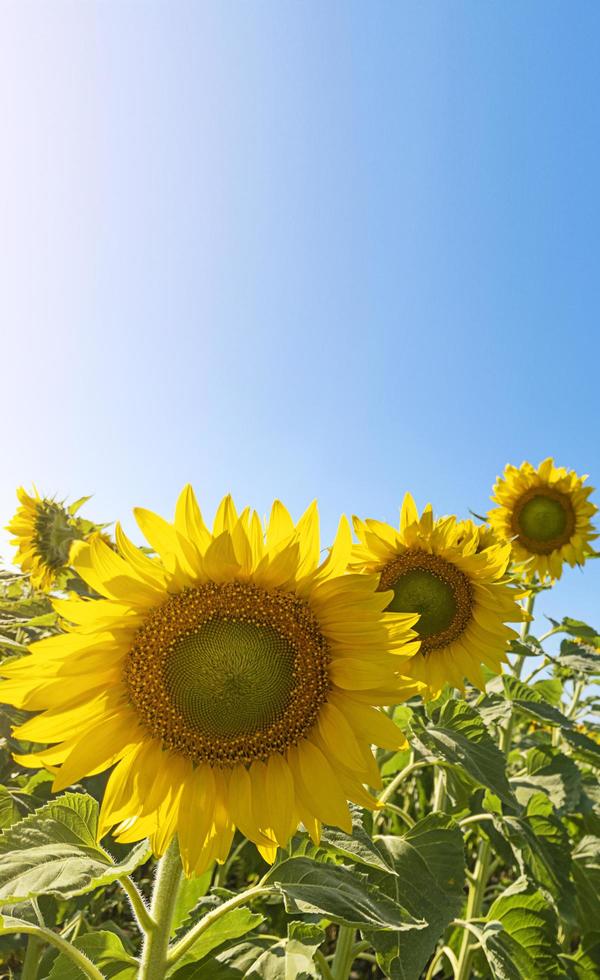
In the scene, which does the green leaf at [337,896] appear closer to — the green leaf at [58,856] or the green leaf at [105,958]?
the green leaf at [58,856]

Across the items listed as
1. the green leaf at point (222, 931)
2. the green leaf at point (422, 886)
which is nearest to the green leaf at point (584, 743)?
the green leaf at point (422, 886)

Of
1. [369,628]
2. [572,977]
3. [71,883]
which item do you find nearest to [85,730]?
[71,883]

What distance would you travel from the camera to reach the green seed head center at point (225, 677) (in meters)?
1.96

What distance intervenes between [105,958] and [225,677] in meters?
0.91

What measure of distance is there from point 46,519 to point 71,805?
13.4 ft

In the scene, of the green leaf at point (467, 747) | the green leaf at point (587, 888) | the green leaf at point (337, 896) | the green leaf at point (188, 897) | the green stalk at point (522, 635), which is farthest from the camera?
the green stalk at point (522, 635)

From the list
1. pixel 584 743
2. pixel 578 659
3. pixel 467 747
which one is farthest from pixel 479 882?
pixel 467 747

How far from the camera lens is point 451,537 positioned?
11.0 feet

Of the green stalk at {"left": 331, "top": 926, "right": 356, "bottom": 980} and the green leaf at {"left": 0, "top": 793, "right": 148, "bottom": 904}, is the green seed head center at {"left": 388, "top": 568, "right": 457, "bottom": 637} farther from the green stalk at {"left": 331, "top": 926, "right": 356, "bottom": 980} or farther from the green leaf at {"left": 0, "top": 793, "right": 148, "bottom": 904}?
the green leaf at {"left": 0, "top": 793, "right": 148, "bottom": 904}

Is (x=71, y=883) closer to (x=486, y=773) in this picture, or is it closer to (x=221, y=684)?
(x=221, y=684)

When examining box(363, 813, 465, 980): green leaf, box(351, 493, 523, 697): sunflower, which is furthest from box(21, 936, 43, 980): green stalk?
box(351, 493, 523, 697): sunflower

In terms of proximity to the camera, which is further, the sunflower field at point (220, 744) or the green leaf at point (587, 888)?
the green leaf at point (587, 888)

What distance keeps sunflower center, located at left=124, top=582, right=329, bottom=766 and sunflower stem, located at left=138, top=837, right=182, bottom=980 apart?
30cm

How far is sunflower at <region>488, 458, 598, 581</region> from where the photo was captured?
6.00 m
